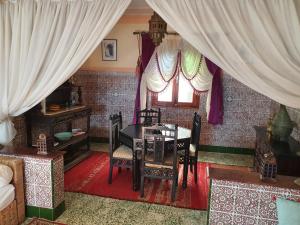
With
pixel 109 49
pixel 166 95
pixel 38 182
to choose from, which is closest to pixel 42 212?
pixel 38 182

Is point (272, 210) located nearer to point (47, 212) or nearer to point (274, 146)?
point (274, 146)

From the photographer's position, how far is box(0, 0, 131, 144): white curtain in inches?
81.2

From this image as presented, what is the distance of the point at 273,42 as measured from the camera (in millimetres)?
1752

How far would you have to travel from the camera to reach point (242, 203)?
196cm

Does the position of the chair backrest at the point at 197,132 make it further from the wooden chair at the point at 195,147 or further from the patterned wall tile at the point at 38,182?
the patterned wall tile at the point at 38,182

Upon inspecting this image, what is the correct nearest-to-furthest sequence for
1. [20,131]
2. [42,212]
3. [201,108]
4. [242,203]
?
[242,203] < [42,212] < [20,131] < [201,108]

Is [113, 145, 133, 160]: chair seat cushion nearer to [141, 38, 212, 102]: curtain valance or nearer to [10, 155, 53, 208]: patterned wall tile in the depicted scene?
[10, 155, 53, 208]: patterned wall tile

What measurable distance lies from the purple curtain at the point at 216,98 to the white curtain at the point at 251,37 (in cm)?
268

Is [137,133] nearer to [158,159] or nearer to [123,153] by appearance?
[123,153]

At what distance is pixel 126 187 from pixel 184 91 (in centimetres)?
235

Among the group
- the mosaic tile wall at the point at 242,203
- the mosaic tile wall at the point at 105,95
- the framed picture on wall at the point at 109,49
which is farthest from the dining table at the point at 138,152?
the framed picture on wall at the point at 109,49

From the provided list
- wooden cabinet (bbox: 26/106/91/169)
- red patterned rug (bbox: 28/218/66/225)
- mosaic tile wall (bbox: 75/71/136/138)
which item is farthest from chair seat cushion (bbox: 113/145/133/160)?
mosaic tile wall (bbox: 75/71/136/138)

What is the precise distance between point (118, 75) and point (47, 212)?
124 inches

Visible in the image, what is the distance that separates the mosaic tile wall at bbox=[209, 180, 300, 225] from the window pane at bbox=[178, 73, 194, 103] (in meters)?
2.98
